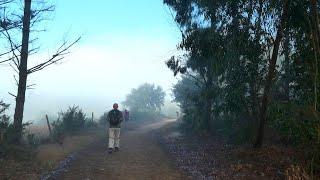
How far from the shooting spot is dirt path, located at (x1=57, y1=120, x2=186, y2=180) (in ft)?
46.2

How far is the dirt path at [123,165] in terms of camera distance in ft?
46.2

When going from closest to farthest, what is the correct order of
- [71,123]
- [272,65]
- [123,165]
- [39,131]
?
Answer: [123,165] → [272,65] → [71,123] → [39,131]

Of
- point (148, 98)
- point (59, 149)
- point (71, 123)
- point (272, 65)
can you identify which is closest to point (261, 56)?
point (272, 65)

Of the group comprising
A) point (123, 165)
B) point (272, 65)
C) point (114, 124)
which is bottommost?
point (123, 165)

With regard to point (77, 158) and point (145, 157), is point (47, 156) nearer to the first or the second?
point (77, 158)

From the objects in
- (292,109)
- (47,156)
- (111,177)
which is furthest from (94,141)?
(292,109)

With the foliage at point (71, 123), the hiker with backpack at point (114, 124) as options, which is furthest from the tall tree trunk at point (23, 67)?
the foliage at point (71, 123)

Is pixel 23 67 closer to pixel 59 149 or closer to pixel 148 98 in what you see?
pixel 59 149

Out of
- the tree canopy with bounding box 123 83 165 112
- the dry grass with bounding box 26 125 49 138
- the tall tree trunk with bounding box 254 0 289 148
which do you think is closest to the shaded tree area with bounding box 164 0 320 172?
the tall tree trunk with bounding box 254 0 289 148

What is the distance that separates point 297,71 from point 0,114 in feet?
36.4

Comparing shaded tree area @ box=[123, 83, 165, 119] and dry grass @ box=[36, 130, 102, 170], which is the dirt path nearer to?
dry grass @ box=[36, 130, 102, 170]

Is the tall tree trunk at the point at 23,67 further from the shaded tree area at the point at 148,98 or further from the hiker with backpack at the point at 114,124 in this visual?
the shaded tree area at the point at 148,98

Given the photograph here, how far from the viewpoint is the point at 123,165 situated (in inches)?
632

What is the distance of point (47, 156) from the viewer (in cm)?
1772
